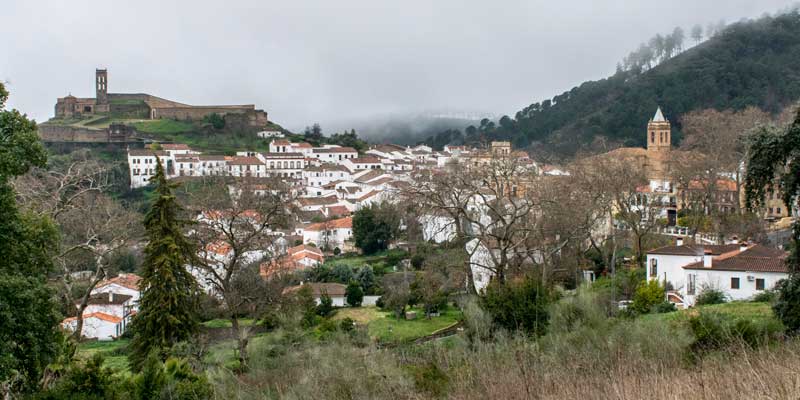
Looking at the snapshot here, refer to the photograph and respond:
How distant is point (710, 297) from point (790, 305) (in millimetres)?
7559

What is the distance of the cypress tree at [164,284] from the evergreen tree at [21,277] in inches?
197

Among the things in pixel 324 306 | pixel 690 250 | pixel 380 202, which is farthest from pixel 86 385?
pixel 380 202

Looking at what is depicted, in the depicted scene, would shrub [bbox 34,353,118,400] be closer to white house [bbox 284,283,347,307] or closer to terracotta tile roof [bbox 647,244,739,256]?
terracotta tile roof [bbox 647,244,739,256]

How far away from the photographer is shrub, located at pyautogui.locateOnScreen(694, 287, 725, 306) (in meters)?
16.9

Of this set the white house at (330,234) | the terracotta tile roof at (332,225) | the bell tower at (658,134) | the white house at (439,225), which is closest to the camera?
the white house at (439,225)

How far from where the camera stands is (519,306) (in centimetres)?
1191

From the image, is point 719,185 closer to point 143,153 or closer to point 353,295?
point 353,295

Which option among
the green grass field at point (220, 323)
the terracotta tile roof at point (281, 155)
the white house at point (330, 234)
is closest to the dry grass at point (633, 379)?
the green grass field at point (220, 323)

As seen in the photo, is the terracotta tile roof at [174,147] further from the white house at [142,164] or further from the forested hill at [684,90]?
the forested hill at [684,90]

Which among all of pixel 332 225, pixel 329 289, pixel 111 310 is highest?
pixel 332 225

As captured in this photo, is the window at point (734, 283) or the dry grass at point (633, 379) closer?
the dry grass at point (633, 379)

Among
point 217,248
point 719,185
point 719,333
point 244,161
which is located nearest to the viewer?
point 719,333

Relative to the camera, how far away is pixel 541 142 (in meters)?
76.8

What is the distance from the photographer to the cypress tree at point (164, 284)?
13.8m
